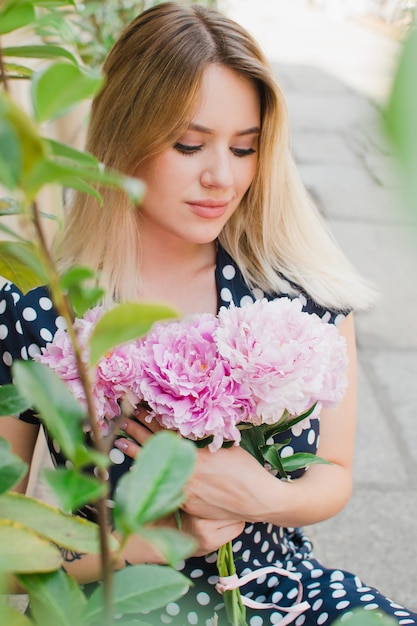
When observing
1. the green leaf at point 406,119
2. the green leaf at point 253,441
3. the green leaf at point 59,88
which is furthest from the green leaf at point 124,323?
the green leaf at point 253,441

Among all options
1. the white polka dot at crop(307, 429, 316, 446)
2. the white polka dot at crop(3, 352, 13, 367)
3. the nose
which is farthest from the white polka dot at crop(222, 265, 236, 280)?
the white polka dot at crop(3, 352, 13, 367)

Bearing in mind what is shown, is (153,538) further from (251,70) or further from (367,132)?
(251,70)

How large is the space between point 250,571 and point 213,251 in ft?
2.32

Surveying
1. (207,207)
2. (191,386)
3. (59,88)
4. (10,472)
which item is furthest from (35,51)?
(207,207)

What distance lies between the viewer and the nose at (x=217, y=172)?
4.89ft

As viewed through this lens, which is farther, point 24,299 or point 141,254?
point 141,254

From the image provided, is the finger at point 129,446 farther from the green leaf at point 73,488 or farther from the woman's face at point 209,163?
the green leaf at point 73,488

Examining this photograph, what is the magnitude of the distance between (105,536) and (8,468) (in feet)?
0.40

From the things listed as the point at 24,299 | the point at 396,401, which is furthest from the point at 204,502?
the point at 396,401

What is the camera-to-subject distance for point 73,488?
0.46 metres

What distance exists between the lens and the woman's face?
150 centimetres

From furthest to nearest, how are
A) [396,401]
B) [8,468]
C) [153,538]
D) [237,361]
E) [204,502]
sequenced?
1. [396,401]
2. [204,502]
3. [237,361]
4. [8,468]
5. [153,538]

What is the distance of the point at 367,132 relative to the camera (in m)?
0.29

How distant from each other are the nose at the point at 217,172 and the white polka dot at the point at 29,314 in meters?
0.43
